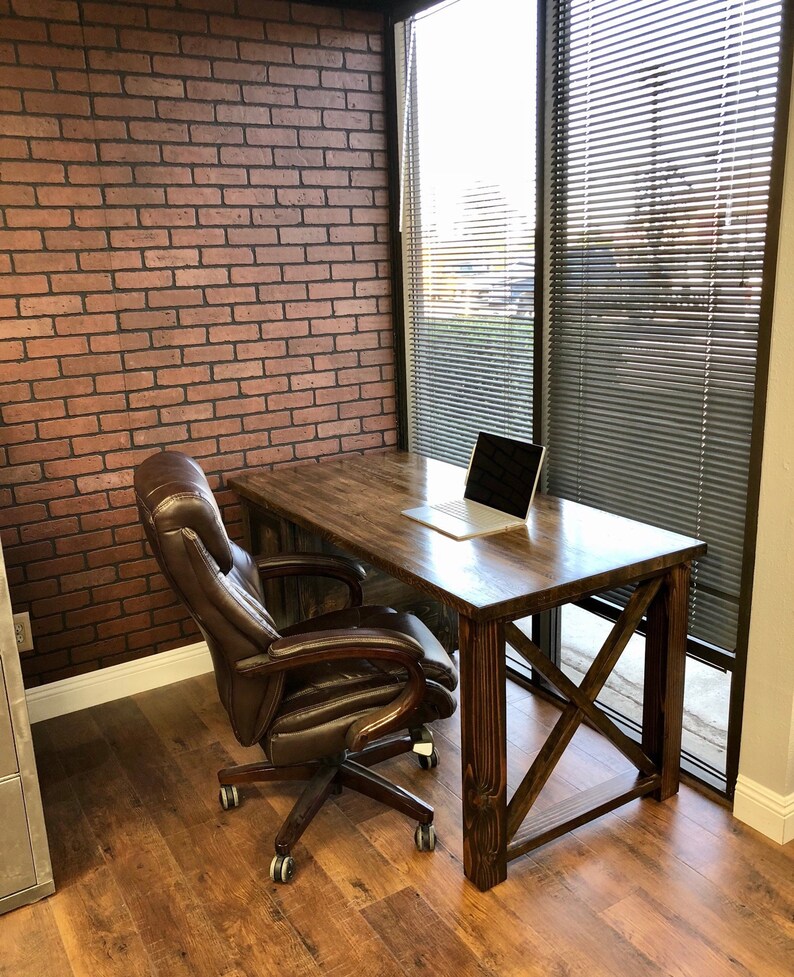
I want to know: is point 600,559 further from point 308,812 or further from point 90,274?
point 90,274

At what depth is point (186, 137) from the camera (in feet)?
9.72

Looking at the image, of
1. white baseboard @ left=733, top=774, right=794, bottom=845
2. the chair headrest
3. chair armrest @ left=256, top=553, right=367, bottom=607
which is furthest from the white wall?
the chair headrest

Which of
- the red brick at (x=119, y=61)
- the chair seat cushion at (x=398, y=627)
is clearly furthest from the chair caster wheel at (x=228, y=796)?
the red brick at (x=119, y=61)

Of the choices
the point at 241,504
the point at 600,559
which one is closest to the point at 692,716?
the point at 600,559

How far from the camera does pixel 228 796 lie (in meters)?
2.48

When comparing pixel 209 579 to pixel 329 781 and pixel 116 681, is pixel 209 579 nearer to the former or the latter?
pixel 329 781

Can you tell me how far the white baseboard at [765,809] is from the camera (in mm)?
2230

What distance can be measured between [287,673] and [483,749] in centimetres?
57

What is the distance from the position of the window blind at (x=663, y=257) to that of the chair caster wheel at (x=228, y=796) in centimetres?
142

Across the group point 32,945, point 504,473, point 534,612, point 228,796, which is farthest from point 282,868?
point 504,473

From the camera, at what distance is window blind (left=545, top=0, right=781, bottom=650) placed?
2119 millimetres

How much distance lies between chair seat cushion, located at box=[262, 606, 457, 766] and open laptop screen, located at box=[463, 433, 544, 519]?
504 mm

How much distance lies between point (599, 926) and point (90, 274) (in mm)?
2522

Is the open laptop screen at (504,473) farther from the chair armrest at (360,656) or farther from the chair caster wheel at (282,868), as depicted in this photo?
the chair caster wheel at (282,868)
